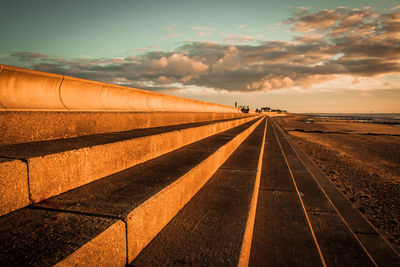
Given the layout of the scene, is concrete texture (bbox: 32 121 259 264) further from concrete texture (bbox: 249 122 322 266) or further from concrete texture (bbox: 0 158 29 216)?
concrete texture (bbox: 249 122 322 266)

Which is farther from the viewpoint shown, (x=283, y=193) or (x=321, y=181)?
(x=321, y=181)

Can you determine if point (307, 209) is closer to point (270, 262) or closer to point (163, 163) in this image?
point (270, 262)

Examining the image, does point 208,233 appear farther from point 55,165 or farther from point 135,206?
point 55,165

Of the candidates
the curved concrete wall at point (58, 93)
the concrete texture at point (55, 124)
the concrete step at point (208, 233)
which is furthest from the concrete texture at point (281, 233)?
the curved concrete wall at point (58, 93)

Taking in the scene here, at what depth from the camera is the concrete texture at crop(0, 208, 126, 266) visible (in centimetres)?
83

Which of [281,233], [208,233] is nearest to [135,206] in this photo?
[208,233]

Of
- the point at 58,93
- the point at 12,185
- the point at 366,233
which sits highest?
the point at 58,93

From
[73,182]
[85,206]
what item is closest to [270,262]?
[85,206]

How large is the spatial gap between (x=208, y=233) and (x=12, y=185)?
4.22ft

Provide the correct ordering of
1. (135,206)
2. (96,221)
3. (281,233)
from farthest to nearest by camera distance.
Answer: (281,233) → (135,206) → (96,221)

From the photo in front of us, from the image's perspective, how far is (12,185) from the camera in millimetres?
1144

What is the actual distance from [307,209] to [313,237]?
0.88m

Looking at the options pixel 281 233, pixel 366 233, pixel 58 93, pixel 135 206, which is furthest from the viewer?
pixel 58 93

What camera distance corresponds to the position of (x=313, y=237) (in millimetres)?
2207
